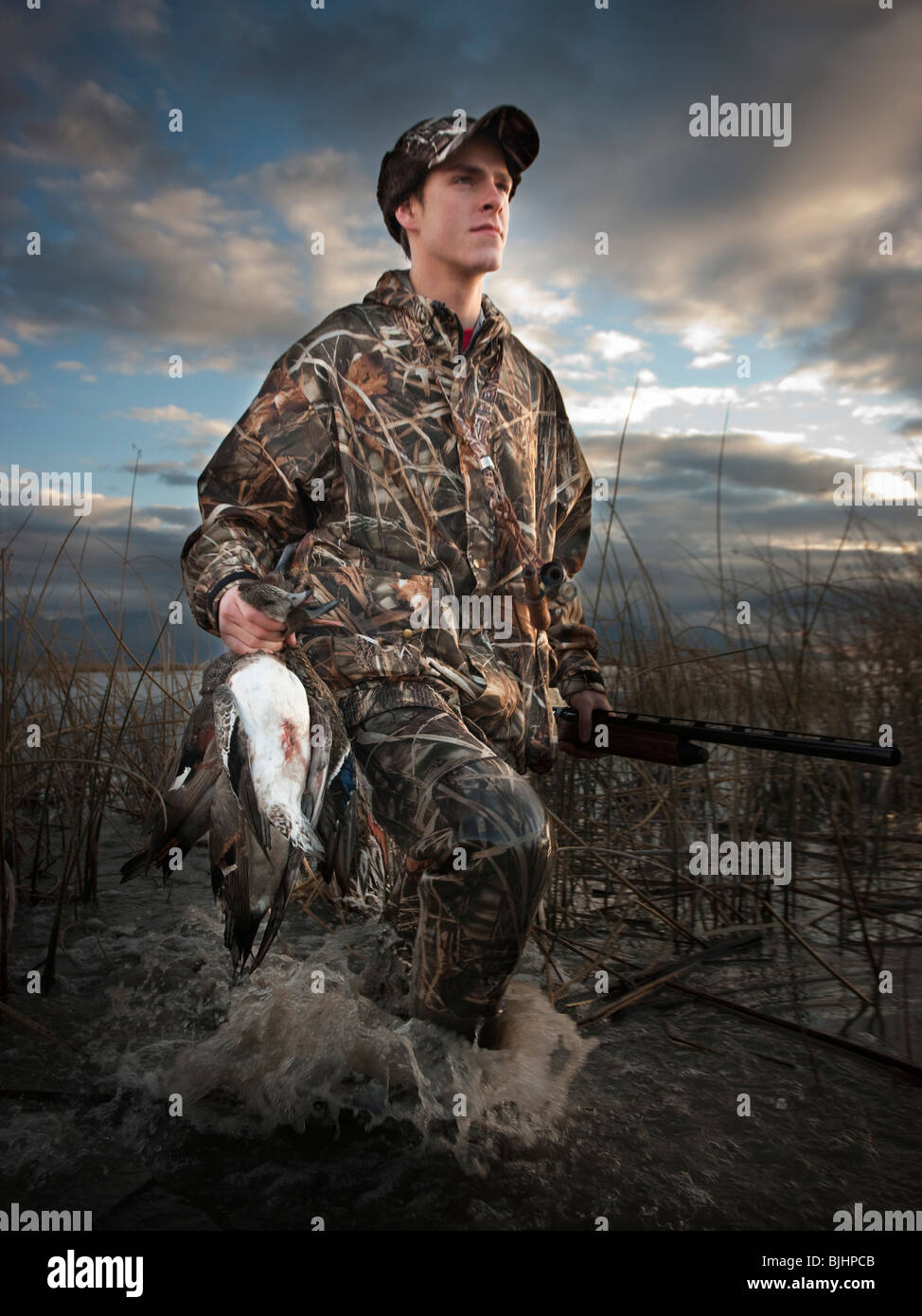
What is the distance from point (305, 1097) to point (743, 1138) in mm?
1086

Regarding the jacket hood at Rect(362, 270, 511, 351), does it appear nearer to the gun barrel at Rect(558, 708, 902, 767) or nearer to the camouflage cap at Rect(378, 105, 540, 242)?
the camouflage cap at Rect(378, 105, 540, 242)

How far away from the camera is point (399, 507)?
255cm

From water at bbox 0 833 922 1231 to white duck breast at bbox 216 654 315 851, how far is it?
90 cm

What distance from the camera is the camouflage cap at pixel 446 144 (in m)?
2.64

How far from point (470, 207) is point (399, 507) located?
950 mm

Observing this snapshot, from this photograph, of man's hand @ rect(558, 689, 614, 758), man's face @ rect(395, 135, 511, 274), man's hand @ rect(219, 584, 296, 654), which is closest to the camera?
man's hand @ rect(219, 584, 296, 654)

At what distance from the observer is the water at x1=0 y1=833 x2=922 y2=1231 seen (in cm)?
191

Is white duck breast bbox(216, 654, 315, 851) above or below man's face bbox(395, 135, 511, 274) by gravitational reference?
below

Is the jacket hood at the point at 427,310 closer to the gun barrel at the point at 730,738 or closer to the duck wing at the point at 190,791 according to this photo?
the gun barrel at the point at 730,738

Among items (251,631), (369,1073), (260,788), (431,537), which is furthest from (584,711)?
(260,788)

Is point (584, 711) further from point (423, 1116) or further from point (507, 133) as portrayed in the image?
point (507, 133)

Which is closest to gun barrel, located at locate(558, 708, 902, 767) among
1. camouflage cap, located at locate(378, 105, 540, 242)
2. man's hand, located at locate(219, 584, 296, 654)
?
man's hand, located at locate(219, 584, 296, 654)
